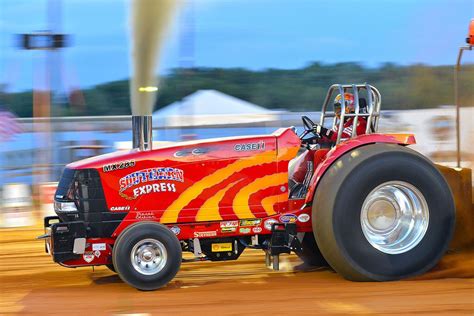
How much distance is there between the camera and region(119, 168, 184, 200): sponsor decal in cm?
601

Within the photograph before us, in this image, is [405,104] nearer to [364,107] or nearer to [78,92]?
[78,92]

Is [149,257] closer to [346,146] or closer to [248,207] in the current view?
[248,207]

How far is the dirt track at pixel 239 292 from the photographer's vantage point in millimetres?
5266

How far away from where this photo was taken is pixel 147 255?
19.1ft

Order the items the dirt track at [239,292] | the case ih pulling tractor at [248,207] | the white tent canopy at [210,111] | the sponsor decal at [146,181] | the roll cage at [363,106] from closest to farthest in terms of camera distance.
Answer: the dirt track at [239,292]
the case ih pulling tractor at [248,207]
the sponsor decal at [146,181]
the roll cage at [363,106]
the white tent canopy at [210,111]

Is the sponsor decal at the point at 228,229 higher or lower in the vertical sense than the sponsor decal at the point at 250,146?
lower

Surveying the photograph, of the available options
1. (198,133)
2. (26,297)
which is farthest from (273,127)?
(26,297)

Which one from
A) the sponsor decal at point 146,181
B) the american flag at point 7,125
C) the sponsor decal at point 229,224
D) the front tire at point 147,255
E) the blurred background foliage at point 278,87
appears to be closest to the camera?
the front tire at point 147,255

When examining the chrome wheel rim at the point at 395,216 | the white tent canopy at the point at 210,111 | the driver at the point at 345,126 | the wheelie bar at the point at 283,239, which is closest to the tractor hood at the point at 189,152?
the driver at the point at 345,126

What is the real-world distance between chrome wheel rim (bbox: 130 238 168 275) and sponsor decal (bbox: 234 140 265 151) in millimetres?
1023

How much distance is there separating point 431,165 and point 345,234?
3.19 ft

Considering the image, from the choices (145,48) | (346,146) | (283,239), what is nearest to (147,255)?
(283,239)

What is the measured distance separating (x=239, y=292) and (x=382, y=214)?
139cm

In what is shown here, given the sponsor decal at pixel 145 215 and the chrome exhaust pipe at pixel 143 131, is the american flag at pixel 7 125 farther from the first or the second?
the sponsor decal at pixel 145 215
